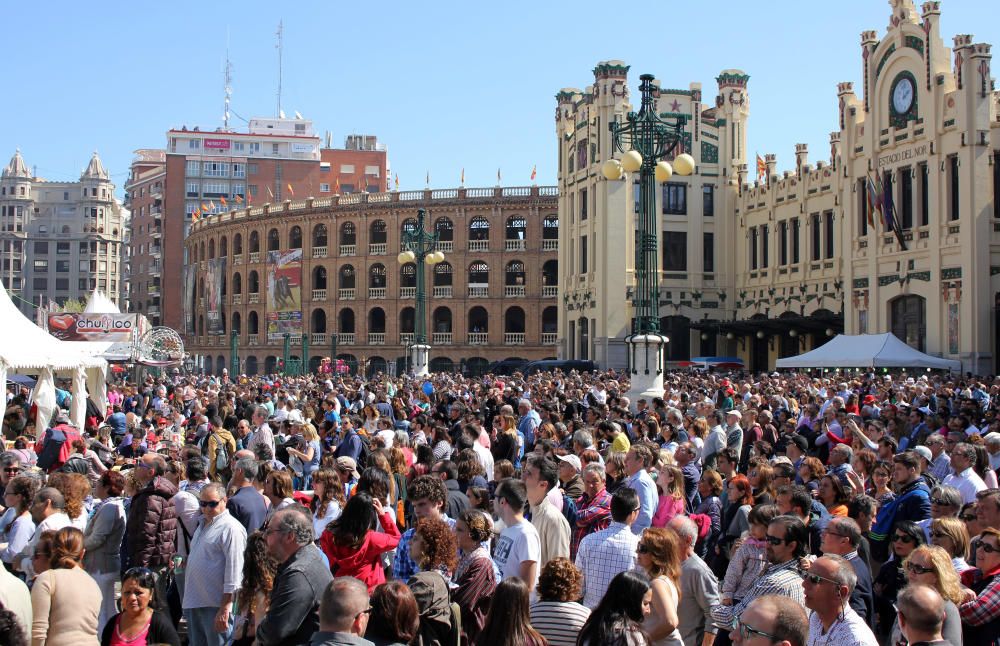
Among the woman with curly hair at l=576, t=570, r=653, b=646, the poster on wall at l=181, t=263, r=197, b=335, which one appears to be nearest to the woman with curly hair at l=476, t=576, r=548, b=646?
the woman with curly hair at l=576, t=570, r=653, b=646

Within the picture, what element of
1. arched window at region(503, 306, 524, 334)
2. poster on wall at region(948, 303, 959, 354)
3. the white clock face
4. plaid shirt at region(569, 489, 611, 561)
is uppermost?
the white clock face

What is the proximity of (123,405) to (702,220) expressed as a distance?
31160 millimetres

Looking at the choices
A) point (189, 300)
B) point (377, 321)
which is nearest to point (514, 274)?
point (377, 321)

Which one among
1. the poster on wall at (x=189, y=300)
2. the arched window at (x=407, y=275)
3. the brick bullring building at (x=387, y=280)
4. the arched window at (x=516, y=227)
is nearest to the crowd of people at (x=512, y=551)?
the brick bullring building at (x=387, y=280)

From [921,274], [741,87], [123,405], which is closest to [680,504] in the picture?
[123,405]

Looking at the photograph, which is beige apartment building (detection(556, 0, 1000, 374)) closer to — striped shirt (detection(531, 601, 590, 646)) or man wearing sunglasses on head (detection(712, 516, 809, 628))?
man wearing sunglasses on head (detection(712, 516, 809, 628))

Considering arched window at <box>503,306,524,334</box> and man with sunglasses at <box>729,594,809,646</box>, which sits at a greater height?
arched window at <box>503,306,524,334</box>

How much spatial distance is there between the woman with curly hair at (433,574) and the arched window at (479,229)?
58145 millimetres

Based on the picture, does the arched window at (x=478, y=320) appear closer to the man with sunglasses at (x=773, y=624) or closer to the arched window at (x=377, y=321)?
the arched window at (x=377, y=321)

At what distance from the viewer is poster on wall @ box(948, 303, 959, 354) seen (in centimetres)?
3341

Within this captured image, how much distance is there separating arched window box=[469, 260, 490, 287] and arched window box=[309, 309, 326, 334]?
10810 millimetres

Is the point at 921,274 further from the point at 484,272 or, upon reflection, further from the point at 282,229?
Answer: the point at 282,229

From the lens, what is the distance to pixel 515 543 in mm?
6691

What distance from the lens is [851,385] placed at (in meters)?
23.7
